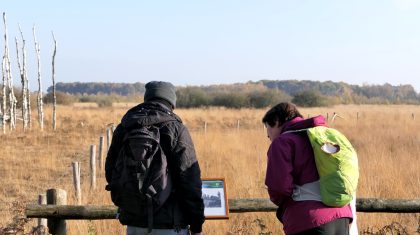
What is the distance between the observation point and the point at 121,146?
3658 mm

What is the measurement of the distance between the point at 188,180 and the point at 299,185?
2.42 ft

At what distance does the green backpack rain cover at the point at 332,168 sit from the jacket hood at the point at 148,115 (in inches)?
36.7

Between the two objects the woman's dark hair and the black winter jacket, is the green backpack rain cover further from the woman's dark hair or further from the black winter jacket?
the black winter jacket

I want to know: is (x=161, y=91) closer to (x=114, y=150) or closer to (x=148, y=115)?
(x=148, y=115)

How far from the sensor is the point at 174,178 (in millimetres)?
3531

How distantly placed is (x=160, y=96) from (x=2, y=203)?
7.31m

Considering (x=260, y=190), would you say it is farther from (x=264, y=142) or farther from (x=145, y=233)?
(x=264, y=142)

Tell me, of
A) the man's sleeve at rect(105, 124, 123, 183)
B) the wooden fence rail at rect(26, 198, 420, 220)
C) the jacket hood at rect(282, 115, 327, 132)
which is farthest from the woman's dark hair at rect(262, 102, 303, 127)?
the wooden fence rail at rect(26, 198, 420, 220)

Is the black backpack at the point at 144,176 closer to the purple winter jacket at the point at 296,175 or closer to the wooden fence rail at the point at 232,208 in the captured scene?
the purple winter jacket at the point at 296,175

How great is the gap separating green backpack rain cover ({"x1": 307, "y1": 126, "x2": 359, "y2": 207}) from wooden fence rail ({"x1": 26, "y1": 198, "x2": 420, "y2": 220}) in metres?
1.59

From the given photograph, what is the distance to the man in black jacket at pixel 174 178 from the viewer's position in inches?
137

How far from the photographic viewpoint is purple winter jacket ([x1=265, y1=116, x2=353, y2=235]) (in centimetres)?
356

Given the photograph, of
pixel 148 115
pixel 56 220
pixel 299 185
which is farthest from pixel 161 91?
pixel 56 220

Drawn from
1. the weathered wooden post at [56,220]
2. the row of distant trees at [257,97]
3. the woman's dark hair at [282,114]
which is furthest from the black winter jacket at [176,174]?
the row of distant trees at [257,97]
